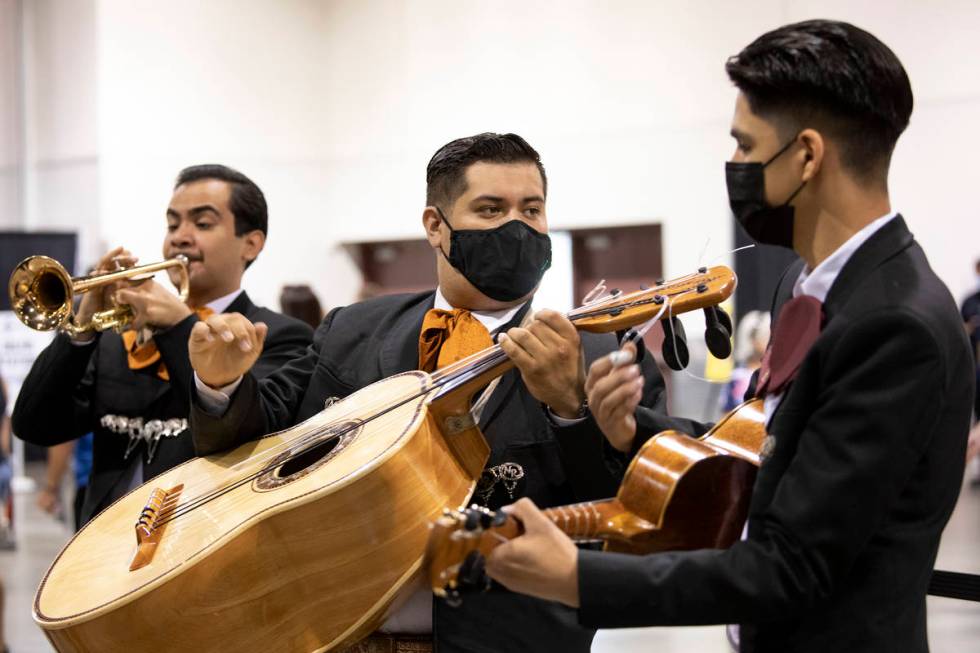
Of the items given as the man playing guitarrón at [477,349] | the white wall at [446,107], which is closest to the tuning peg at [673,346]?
the man playing guitarrón at [477,349]

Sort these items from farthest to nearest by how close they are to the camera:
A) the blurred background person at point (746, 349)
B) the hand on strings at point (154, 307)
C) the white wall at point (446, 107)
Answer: the white wall at point (446, 107) → the blurred background person at point (746, 349) → the hand on strings at point (154, 307)

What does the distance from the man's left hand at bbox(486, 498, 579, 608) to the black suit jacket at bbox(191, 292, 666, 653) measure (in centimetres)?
48

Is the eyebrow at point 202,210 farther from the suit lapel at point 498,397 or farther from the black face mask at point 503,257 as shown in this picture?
the suit lapel at point 498,397

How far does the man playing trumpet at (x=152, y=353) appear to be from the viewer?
3076 millimetres

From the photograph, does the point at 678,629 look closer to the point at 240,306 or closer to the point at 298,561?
the point at 240,306

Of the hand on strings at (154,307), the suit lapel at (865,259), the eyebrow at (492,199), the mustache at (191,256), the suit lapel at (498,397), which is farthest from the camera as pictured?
the mustache at (191,256)

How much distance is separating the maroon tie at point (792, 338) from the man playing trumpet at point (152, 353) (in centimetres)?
171

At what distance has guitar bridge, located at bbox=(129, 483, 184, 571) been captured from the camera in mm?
2240

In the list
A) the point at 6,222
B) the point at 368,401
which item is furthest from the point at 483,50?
the point at 368,401

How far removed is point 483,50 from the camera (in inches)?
416

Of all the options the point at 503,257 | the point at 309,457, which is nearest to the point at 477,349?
the point at 503,257

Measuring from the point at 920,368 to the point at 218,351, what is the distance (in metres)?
1.54

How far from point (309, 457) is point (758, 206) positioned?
1.14m

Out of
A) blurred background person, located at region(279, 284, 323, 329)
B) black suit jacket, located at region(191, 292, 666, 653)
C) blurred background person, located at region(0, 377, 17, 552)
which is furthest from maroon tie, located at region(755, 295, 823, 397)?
blurred background person, located at region(0, 377, 17, 552)
